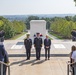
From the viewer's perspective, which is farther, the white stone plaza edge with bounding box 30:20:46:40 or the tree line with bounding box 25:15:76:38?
the tree line with bounding box 25:15:76:38

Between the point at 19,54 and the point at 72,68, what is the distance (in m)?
7.38

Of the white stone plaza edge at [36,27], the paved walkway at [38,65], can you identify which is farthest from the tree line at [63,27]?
the paved walkway at [38,65]

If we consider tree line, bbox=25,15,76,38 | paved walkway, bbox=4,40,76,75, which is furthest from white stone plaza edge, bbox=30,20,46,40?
tree line, bbox=25,15,76,38

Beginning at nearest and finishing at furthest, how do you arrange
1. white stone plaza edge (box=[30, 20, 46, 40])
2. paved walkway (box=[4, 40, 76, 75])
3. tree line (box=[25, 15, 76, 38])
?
paved walkway (box=[4, 40, 76, 75]), white stone plaza edge (box=[30, 20, 46, 40]), tree line (box=[25, 15, 76, 38])

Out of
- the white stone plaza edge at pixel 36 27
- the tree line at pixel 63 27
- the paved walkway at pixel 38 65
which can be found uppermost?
the white stone plaza edge at pixel 36 27

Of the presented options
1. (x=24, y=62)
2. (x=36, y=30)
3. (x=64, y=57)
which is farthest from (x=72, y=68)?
(x=36, y=30)

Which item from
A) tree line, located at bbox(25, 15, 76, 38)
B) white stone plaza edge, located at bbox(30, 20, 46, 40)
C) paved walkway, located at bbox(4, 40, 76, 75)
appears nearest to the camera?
paved walkway, located at bbox(4, 40, 76, 75)

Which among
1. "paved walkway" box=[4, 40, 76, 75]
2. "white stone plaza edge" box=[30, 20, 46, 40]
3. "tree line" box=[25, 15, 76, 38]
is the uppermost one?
"white stone plaza edge" box=[30, 20, 46, 40]

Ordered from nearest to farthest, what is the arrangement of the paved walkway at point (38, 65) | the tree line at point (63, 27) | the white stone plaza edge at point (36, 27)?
the paved walkway at point (38, 65), the white stone plaza edge at point (36, 27), the tree line at point (63, 27)

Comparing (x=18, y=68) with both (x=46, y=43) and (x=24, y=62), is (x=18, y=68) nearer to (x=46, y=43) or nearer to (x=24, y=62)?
(x=24, y=62)

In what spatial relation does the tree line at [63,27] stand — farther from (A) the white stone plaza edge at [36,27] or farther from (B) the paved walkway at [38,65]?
(B) the paved walkway at [38,65]

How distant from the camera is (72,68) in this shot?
8.54m

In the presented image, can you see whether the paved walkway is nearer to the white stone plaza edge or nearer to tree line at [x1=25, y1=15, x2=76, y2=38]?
the white stone plaza edge

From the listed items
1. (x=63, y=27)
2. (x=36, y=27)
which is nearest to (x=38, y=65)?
(x=36, y=27)
